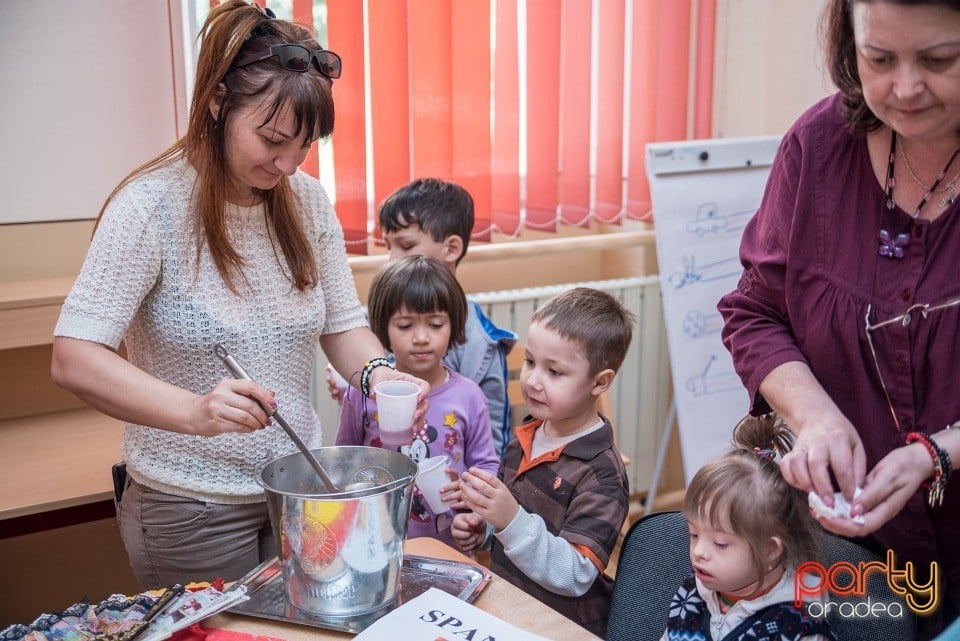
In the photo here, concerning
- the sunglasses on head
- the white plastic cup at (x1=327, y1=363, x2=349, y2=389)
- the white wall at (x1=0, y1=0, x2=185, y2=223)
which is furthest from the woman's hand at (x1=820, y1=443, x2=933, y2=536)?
the white wall at (x1=0, y1=0, x2=185, y2=223)

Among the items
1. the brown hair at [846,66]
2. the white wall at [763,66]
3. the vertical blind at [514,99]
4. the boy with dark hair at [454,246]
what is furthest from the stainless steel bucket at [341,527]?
the white wall at [763,66]

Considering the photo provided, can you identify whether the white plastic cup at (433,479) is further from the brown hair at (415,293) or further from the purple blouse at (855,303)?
the purple blouse at (855,303)

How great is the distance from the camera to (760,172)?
2.78 m

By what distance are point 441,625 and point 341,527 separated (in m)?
0.20

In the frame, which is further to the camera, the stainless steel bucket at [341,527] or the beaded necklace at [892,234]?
the beaded necklace at [892,234]

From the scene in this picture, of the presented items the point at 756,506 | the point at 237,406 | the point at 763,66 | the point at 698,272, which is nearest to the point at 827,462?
the point at 756,506

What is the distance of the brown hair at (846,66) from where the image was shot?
1267mm

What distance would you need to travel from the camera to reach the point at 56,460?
219 cm

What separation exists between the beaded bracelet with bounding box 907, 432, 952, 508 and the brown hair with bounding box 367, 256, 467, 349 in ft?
3.52

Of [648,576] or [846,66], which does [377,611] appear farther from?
[846,66]

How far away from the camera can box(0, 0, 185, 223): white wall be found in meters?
2.31

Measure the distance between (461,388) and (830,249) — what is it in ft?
2.92

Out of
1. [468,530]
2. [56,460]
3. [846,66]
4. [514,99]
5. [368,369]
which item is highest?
[846,66]

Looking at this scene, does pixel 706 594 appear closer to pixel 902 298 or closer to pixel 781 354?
pixel 781 354
